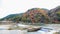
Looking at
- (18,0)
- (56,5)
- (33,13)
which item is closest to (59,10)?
(56,5)

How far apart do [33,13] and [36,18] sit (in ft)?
0.26

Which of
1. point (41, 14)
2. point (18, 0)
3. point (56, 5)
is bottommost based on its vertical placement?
point (41, 14)

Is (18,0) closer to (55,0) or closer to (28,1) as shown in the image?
(28,1)

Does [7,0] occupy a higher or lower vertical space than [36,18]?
higher

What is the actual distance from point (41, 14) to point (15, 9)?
360mm

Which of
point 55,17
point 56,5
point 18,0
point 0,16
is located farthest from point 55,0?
point 0,16

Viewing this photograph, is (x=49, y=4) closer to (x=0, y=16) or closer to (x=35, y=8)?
(x=35, y=8)

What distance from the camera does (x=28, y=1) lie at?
1609 mm

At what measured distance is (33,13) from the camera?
1.59 metres

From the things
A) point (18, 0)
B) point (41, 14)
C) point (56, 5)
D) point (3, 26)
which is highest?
point (18, 0)

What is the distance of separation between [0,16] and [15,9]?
224 millimetres

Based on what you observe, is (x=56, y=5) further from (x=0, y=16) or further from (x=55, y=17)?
(x=0, y=16)

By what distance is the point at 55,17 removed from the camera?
1.57 m

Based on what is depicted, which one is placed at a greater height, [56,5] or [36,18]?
[56,5]
